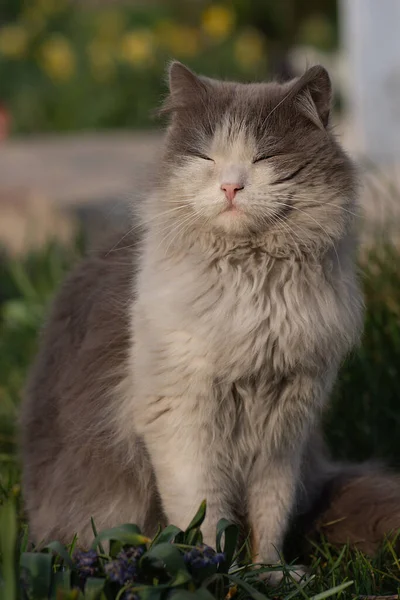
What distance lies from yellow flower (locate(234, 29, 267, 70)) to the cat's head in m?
7.19

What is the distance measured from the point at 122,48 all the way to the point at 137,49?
42cm

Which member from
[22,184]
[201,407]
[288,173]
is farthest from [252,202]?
[22,184]

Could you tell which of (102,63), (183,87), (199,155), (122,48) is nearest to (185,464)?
(199,155)

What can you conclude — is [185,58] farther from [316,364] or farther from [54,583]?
[54,583]

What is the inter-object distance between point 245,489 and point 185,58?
7.37m

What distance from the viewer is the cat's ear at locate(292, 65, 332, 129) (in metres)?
2.51

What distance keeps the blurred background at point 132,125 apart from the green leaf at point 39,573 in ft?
3.66

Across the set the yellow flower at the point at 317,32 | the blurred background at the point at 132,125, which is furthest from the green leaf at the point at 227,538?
the yellow flower at the point at 317,32

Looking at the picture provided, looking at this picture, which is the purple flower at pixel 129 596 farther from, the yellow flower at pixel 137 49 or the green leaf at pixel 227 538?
the yellow flower at pixel 137 49

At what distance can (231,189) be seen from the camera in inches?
94.2

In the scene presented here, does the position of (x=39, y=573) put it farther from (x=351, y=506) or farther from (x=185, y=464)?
(x=351, y=506)

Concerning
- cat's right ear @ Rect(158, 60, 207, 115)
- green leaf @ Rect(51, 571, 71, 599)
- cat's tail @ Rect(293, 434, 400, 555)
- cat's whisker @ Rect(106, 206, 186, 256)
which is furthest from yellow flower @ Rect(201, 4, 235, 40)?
green leaf @ Rect(51, 571, 71, 599)

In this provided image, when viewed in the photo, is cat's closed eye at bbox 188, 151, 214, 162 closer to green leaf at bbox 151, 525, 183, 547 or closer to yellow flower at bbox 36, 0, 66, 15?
green leaf at bbox 151, 525, 183, 547

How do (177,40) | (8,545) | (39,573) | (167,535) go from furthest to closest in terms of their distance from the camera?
(177,40) → (167,535) → (39,573) → (8,545)
